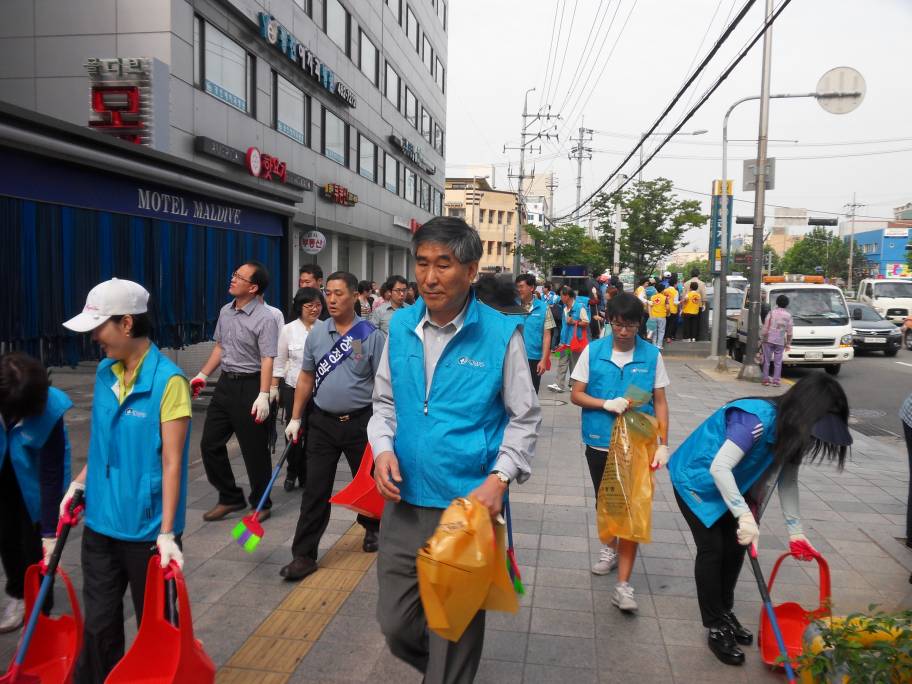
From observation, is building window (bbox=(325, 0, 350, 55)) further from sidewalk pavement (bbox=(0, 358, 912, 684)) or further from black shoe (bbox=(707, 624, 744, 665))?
black shoe (bbox=(707, 624, 744, 665))

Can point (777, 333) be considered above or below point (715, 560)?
above

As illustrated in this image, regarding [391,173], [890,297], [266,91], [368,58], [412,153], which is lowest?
[890,297]

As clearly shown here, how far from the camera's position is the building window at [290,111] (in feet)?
59.9

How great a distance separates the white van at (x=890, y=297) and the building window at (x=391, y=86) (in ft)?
64.5

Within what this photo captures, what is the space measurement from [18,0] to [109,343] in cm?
1419

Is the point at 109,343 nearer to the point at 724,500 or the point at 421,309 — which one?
the point at 421,309

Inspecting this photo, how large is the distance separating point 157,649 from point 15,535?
150 centimetres

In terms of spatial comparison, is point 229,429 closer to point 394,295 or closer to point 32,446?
point 32,446

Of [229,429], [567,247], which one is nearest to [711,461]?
[229,429]

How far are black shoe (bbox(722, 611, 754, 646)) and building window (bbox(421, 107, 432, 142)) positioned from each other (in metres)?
36.1

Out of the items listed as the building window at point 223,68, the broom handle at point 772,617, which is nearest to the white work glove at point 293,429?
the broom handle at point 772,617

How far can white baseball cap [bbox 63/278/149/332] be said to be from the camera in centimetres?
268

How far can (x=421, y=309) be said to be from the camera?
2.69m

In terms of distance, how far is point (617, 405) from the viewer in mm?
4074
